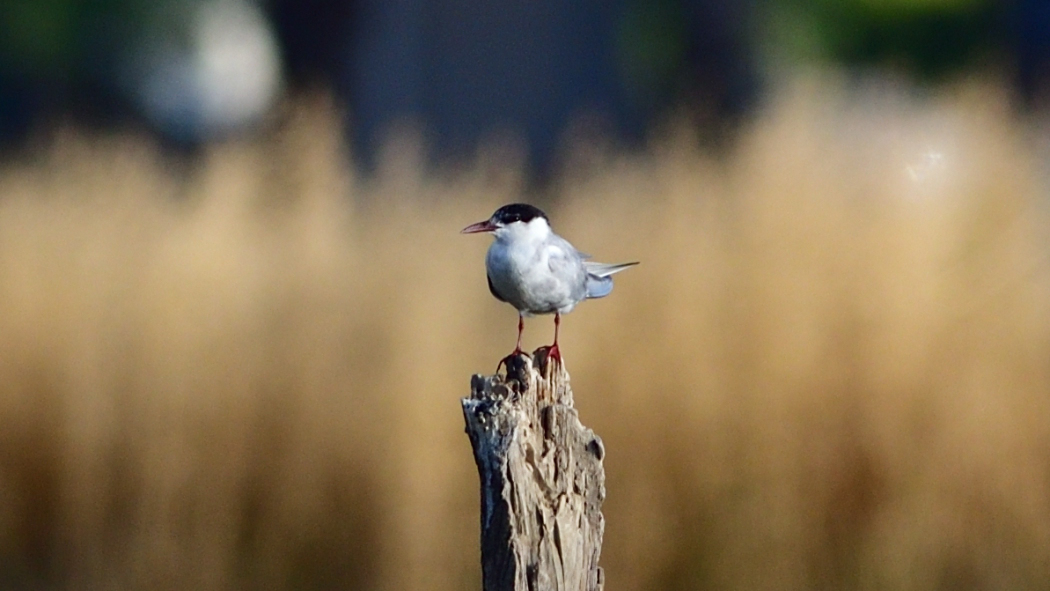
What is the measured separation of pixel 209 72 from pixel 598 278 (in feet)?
4.51

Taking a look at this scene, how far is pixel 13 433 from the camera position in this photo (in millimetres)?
2725

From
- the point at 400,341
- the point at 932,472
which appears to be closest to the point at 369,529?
the point at 400,341

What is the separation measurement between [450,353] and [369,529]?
0.54 m

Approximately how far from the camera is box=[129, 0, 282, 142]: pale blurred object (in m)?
2.78

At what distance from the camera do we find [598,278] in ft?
7.16

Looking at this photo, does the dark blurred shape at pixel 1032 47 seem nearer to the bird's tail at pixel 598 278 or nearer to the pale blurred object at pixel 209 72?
the bird's tail at pixel 598 278

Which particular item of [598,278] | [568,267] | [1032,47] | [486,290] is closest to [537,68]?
[486,290]

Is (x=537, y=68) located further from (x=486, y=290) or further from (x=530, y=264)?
(x=530, y=264)

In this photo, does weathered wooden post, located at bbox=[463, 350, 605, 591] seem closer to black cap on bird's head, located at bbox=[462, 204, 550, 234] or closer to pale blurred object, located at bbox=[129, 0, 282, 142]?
black cap on bird's head, located at bbox=[462, 204, 550, 234]

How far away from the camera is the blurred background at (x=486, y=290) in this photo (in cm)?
272

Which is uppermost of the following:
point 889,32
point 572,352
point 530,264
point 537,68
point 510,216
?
point 889,32

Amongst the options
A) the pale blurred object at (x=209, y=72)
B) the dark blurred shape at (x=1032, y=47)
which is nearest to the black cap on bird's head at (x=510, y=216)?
the pale blurred object at (x=209, y=72)

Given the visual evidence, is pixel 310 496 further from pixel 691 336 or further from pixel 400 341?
pixel 691 336

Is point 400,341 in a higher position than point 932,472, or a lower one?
higher
